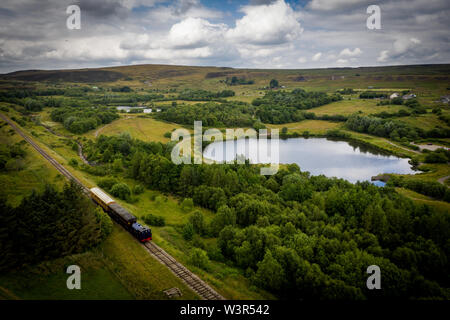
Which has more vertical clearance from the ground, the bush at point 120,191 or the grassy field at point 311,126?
the grassy field at point 311,126

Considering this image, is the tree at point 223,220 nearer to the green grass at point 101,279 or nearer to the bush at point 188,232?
the bush at point 188,232

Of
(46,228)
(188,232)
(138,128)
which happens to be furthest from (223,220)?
(138,128)

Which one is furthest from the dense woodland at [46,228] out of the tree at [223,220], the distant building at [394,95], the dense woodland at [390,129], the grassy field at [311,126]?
the distant building at [394,95]

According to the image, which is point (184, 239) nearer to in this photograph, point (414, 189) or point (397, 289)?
point (397, 289)

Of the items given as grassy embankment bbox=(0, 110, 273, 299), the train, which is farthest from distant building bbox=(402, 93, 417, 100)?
the train

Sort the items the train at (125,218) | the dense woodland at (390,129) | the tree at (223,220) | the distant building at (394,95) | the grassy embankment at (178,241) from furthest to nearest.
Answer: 1. the distant building at (394,95)
2. the dense woodland at (390,129)
3. the tree at (223,220)
4. the train at (125,218)
5. the grassy embankment at (178,241)

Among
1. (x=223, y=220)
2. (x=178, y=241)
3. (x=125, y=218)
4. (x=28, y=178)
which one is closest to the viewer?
(x=125, y=218)

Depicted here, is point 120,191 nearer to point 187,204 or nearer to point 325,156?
point 187,204
